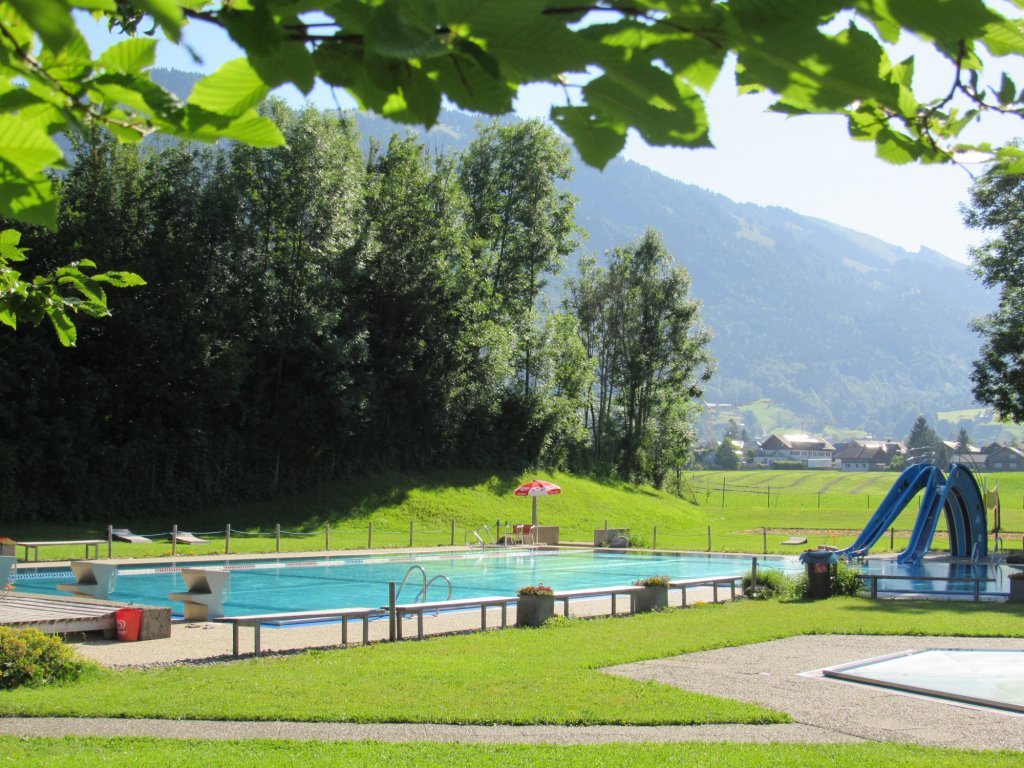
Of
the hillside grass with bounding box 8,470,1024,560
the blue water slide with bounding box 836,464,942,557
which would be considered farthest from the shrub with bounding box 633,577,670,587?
the hillside grass with bounding box 8,470,1024,560

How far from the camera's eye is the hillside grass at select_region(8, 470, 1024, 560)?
28.3 meters

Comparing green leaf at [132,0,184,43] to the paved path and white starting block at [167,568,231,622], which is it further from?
white starting block at [167,568,231,622]

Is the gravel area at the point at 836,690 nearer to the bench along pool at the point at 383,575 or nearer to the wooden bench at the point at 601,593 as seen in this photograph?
the wooden bench at the point at 601,593

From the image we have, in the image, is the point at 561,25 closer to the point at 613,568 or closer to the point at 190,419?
the point at 613,568

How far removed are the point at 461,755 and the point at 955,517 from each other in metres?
23.5

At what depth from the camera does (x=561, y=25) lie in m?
1.12

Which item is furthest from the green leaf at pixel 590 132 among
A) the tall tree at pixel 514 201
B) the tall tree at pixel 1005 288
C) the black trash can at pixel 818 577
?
the tall tree at pixel 514 201

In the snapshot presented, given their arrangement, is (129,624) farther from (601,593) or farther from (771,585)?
(771,585)

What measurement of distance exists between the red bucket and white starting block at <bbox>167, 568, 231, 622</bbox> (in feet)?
6.55

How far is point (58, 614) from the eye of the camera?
496 inches

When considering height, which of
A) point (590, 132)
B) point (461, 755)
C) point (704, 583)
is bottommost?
point (704, 583)

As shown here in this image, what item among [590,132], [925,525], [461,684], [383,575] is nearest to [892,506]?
[925,525]

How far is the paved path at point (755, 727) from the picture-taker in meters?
7.05

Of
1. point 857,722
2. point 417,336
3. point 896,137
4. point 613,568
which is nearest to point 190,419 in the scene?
point 417,336
